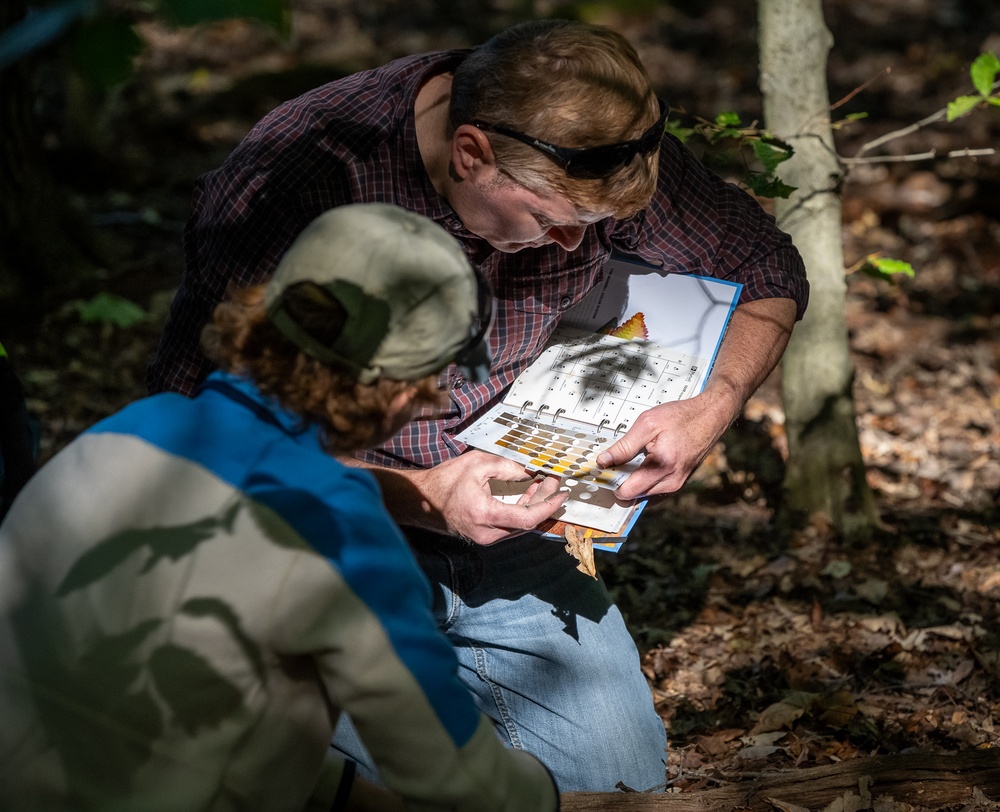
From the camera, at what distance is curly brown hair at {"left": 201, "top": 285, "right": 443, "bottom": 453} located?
1.78 meters

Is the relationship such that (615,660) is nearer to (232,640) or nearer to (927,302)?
(232,640)

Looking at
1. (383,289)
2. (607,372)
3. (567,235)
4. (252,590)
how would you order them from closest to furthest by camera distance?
1. (252,590)
2. (383,289)
3. (567,235)
4. (607,372)

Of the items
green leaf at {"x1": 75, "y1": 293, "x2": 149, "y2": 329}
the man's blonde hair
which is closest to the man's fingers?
the man's blonde hair

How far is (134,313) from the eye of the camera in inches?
213

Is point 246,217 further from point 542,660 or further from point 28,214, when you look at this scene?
point 28,214

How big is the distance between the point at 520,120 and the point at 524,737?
1.69 metres

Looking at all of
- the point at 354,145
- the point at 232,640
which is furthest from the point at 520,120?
the point at 232,640

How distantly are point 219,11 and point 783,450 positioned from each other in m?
4.25

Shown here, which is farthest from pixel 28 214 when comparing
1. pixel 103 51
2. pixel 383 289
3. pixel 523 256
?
pixel 103 51

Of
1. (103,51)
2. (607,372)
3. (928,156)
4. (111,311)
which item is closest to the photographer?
(103,51)

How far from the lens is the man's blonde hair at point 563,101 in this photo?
2.51 meters

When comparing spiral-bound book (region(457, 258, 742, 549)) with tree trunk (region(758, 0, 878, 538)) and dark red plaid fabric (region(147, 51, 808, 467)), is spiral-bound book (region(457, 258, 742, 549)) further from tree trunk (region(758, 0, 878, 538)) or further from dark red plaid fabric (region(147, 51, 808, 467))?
tree trunk (region(758, 0, 878, 538))

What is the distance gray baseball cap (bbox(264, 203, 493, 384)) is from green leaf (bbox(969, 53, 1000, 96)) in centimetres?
215

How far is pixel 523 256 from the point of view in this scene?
9.87 ft
